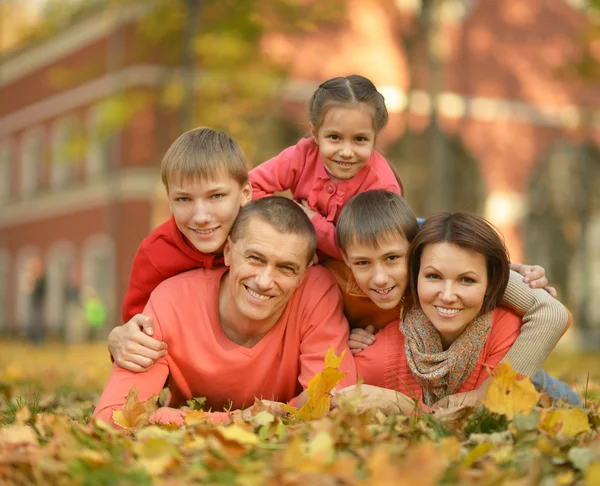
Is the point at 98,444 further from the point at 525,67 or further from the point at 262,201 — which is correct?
the point at 525,67

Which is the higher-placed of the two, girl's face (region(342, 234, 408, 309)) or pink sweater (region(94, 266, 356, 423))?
girl's face (region(342, 234, 408, 309))

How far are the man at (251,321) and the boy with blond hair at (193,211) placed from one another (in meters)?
0.07

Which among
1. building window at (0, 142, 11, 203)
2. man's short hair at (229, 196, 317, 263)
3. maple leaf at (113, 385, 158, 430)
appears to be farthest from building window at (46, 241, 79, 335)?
maple leaf at (113, 385, 158, 430)

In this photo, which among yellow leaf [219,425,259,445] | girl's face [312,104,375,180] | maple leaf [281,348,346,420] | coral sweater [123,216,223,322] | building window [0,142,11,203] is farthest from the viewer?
building window [0,142,11,203]

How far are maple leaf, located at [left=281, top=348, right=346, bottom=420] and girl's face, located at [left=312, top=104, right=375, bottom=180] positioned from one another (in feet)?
4.29

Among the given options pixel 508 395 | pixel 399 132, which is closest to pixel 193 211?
pixel 508 395

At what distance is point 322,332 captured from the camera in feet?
14.1

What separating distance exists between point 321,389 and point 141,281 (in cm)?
133

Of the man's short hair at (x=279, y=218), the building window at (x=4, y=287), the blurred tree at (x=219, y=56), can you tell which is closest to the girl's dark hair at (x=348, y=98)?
the man's short hair at (x=279, y=218)

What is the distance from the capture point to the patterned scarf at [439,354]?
4.20 meters

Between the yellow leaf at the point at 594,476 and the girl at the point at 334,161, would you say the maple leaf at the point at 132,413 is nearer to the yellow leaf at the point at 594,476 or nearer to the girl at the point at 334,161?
the girl at the point at 334,161

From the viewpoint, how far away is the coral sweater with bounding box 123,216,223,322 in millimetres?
4602

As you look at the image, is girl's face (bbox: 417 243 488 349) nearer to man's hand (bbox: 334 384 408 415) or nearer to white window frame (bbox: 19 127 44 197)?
man's hand (bbox: 334 384 408 415)

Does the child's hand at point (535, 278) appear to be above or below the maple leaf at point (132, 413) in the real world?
above
